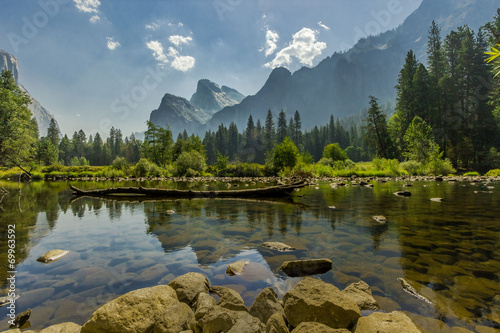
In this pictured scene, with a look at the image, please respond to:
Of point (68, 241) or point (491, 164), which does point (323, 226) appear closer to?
point (68, 241)

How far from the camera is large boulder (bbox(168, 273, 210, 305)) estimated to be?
3508 mm

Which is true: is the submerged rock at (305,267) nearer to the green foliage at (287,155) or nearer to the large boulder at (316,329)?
the large boulder at (316,329)

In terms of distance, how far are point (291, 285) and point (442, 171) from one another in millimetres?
46353

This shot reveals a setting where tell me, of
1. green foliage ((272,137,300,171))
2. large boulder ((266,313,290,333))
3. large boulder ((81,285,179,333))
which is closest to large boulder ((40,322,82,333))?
large boulder ((81,285,179,333))

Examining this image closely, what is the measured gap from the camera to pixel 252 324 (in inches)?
102

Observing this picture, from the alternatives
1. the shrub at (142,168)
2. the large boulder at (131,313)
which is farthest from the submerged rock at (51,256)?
the shrub at (142,168)

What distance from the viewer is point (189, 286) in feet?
12.1

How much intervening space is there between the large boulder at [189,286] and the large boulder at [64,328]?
1.28 m

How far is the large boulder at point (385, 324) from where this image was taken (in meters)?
2.32

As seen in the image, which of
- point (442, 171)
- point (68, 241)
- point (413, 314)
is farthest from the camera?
point (442, 171)

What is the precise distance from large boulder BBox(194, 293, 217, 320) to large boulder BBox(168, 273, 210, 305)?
142 millimetres

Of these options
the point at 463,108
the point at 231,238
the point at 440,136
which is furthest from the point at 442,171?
the point at 231,238

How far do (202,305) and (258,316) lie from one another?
794 millimetres

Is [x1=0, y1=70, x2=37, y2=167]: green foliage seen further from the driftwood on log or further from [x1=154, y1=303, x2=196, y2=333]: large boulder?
[x1=154, y1=303, x2=196, y2=333]: large boulder
